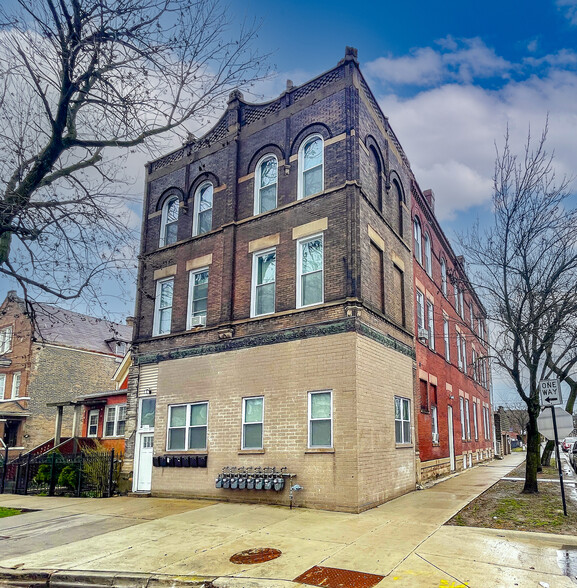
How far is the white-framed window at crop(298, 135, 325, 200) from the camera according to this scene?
14812mm

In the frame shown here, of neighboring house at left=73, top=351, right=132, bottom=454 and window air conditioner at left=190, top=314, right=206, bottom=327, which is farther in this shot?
neighboring house at left=73, top=351, right=132, bottom=454

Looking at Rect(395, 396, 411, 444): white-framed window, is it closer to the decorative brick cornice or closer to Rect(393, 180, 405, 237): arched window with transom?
the decorative brick cornice

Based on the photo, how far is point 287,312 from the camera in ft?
45.9

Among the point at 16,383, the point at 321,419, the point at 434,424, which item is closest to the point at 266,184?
the point at 321,419

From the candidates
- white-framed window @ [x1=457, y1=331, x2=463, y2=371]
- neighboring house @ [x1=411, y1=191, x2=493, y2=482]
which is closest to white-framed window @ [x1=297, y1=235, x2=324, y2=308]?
neighboring house @ [x1=411, y1=191, x2=493, y2=482]

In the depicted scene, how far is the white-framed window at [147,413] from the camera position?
16766 mm

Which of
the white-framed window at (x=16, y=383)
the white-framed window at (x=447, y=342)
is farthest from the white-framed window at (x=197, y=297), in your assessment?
the white-framed window at (x=16, y=383)

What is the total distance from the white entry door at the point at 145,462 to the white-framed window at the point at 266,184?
27.2 ft

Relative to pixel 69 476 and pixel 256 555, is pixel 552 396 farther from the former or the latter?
pixel 69 476

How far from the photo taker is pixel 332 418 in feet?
40.7

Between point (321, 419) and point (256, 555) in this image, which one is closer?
point (256, 555)

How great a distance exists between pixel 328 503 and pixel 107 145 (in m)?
9.14

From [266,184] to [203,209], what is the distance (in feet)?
9.56

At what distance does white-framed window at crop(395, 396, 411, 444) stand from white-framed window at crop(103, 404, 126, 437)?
1425cm
